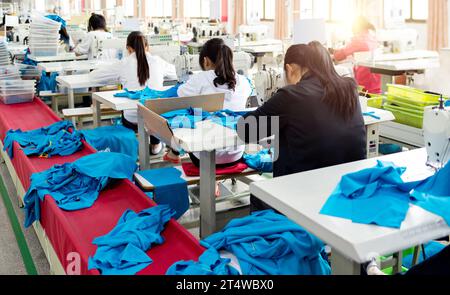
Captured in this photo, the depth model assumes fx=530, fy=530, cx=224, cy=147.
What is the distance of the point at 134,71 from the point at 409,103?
2261 millimetres

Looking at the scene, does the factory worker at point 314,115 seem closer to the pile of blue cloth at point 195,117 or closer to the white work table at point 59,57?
the pile of blue cloth at point 195,117

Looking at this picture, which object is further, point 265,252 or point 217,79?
point 217,79

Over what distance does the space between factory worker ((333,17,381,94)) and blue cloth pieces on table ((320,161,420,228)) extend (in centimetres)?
390

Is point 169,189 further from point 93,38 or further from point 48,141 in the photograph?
point 93,38

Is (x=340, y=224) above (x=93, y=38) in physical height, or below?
below

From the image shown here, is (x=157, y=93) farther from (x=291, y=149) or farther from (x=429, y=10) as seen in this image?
(x=429, y=10)

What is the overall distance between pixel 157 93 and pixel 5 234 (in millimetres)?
1369

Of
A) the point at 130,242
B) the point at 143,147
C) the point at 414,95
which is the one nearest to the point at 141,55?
the point at 143,147

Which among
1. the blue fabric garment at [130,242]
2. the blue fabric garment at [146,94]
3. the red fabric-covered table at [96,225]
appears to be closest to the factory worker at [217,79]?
the blue fabric garment at [146,94]

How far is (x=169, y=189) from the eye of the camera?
287 centimetres

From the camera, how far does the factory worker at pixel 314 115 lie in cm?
227

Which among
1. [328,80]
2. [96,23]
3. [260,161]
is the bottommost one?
[260,161]

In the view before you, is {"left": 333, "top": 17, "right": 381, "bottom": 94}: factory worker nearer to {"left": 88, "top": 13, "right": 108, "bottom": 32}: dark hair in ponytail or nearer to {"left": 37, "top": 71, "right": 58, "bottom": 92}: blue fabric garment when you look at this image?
{"left": 88, "top": 13, "right": 108, "bottom": 32}: dark hair in ponytail
